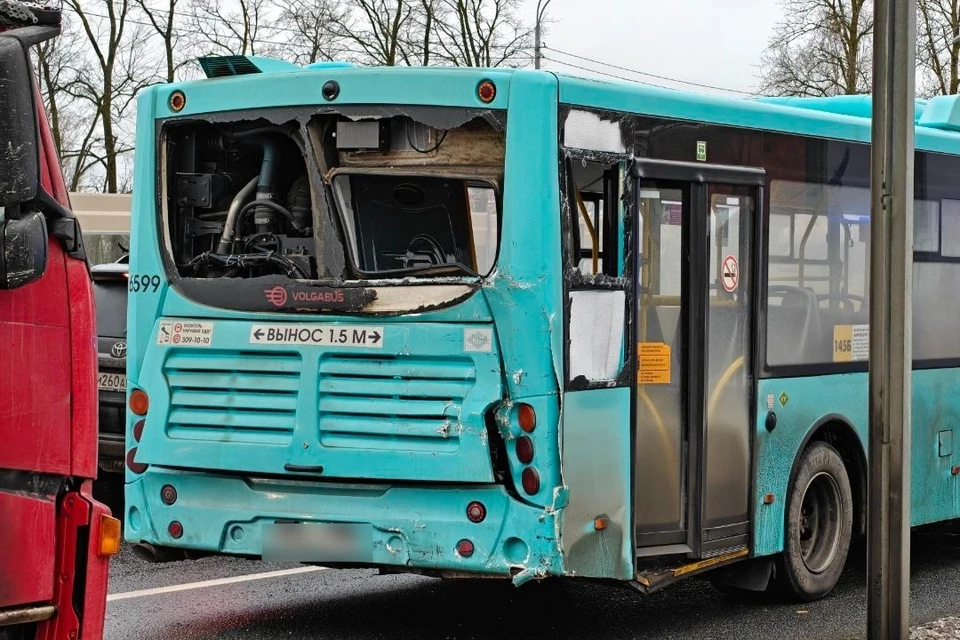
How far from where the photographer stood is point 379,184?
740cm

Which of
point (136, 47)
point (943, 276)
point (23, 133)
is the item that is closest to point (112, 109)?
point (136, 47)

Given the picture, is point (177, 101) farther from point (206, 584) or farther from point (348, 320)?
point (206, 584)

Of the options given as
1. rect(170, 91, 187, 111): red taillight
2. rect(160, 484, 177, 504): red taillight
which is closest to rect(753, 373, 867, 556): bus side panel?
rect(160, 484, 177, 504): red taillight

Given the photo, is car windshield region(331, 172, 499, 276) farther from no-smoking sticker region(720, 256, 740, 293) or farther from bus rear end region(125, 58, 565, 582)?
no-smoking sticker region(720, 256, 740, 293)

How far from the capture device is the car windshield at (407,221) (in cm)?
730

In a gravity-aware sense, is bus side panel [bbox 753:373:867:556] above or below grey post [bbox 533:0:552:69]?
below

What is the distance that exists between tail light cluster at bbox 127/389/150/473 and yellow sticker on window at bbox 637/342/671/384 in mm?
2520

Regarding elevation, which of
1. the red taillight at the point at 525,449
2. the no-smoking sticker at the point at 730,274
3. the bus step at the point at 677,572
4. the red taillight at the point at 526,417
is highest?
the no-smoking sticker at the point at 730,274

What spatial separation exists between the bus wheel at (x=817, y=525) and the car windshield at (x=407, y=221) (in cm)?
280

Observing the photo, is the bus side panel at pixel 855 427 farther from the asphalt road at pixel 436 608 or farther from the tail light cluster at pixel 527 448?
the tail light cluster at pixel 527 448

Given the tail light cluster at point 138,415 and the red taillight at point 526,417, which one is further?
the tail light cluster at point 138,415

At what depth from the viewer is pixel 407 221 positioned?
7.48 meters

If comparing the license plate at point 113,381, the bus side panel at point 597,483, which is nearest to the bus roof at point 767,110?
the bus side panel at point 597,483

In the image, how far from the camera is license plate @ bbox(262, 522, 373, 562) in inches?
282
